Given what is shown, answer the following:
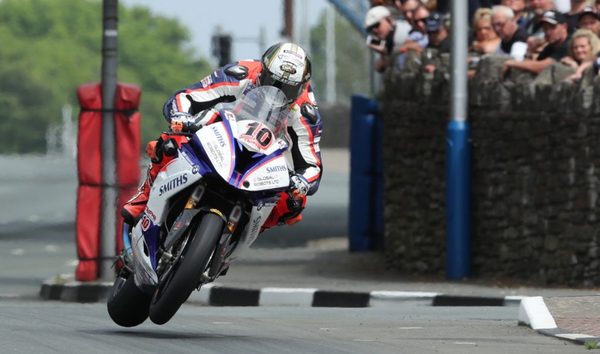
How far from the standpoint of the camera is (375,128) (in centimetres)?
2008

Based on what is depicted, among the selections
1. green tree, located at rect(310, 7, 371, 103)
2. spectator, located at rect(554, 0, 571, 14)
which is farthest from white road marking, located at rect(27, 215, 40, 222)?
green tree, located at rect(310, 7, 371, 103)

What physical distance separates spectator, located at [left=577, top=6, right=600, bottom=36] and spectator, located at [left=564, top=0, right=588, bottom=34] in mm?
127

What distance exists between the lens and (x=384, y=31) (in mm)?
17812

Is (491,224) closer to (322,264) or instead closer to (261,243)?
(322,264)

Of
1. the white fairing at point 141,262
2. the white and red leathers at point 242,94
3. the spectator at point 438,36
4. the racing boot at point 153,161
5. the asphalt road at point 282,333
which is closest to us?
the asphalt road at point 282,333

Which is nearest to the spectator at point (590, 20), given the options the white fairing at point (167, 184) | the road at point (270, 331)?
the road at point (270, 331)

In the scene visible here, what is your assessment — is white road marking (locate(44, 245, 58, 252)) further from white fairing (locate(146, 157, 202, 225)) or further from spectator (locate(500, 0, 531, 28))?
white fairing (locate(146, 157, 202, 225))

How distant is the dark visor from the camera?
402 inches

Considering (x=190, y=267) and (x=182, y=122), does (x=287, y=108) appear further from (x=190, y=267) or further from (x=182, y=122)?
(x=190, y=267)

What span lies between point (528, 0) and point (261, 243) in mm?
6758

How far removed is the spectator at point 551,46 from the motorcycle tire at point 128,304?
5917 mm

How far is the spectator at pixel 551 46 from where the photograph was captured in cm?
1548

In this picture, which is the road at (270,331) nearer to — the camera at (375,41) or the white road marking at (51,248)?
the white road marking at (51,248)

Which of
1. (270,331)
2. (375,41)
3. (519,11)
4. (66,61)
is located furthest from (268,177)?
(66,61)
